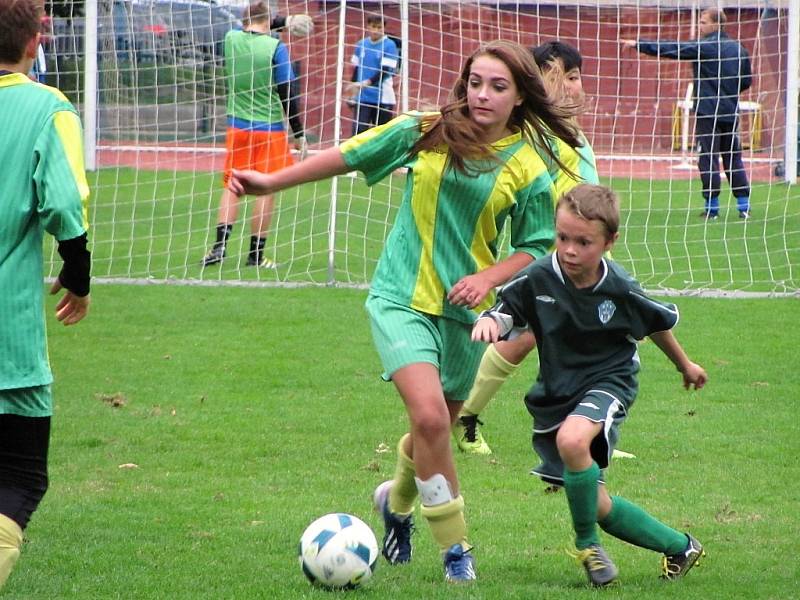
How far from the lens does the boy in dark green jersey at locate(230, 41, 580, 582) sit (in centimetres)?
429

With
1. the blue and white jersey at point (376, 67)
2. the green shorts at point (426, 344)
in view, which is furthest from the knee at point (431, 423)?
the blue and white jersey at point (376, 67)

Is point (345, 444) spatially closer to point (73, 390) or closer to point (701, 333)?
point (73, 390)

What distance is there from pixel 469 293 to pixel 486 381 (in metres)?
1.97

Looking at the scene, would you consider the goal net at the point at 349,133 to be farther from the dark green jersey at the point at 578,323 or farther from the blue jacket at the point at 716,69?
the dark green jersey at the point at 578,323

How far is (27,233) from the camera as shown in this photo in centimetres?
359

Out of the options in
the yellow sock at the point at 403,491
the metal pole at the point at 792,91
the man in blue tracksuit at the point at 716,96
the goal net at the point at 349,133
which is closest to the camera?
the yellow sock at the point at 403,491

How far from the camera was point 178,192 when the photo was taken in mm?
15867

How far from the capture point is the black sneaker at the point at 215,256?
1164 cm

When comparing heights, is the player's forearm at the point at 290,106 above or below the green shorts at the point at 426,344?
below

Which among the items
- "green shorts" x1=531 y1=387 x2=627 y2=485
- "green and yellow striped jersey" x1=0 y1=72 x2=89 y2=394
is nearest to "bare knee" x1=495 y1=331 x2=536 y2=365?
"green shorts" x1=531 y1=387 x2=627 y2=485

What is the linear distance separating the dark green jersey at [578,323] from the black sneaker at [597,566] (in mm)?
416

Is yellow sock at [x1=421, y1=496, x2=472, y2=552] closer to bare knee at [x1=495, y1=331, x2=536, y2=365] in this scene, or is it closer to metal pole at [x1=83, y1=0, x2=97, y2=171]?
bare knee at [x1=495, y1=331, x2=536, y2=365]

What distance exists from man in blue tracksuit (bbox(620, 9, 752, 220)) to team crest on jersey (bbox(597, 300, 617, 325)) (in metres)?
9.04

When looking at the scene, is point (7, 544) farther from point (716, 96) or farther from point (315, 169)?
point (716, 96)
